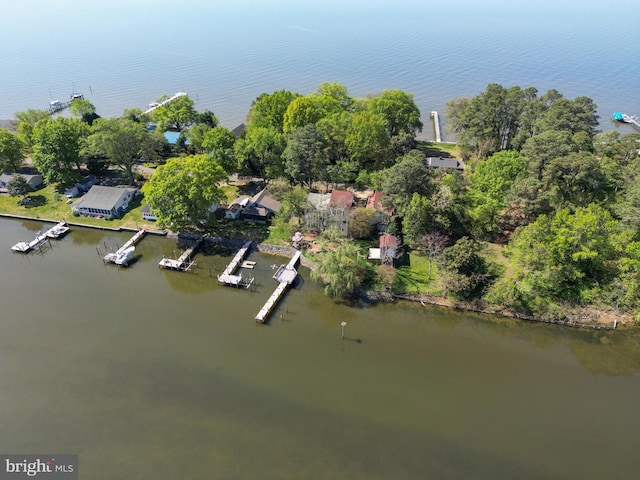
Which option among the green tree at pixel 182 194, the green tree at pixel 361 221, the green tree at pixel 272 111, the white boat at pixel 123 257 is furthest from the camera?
the green tree at pixel 272 111

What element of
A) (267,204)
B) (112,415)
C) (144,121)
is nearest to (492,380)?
(112,415)

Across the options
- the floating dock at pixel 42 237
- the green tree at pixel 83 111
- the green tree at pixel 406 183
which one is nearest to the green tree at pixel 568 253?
the green tree at pixel 406 183

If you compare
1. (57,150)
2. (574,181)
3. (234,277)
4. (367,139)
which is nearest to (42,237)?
(57,150)

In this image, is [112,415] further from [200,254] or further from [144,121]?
[144,121]

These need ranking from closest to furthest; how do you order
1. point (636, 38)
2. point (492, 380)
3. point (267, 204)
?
1. point (492, 380)
2. point (267, 204)
3. point (636, 38)

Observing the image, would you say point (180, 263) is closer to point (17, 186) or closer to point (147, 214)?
point (147, 214)

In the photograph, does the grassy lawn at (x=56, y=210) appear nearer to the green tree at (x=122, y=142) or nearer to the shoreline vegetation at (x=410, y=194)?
the shoreline vegetation at (x=410, y=194)

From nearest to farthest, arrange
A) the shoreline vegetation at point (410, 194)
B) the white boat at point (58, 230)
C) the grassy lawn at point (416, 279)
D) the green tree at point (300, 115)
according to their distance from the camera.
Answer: the shoreline vegetation at point (410, 194) < the grassy lawn at point (416, 279) < the white boat at point (58, 230) < the green tree at point (300, 115)
